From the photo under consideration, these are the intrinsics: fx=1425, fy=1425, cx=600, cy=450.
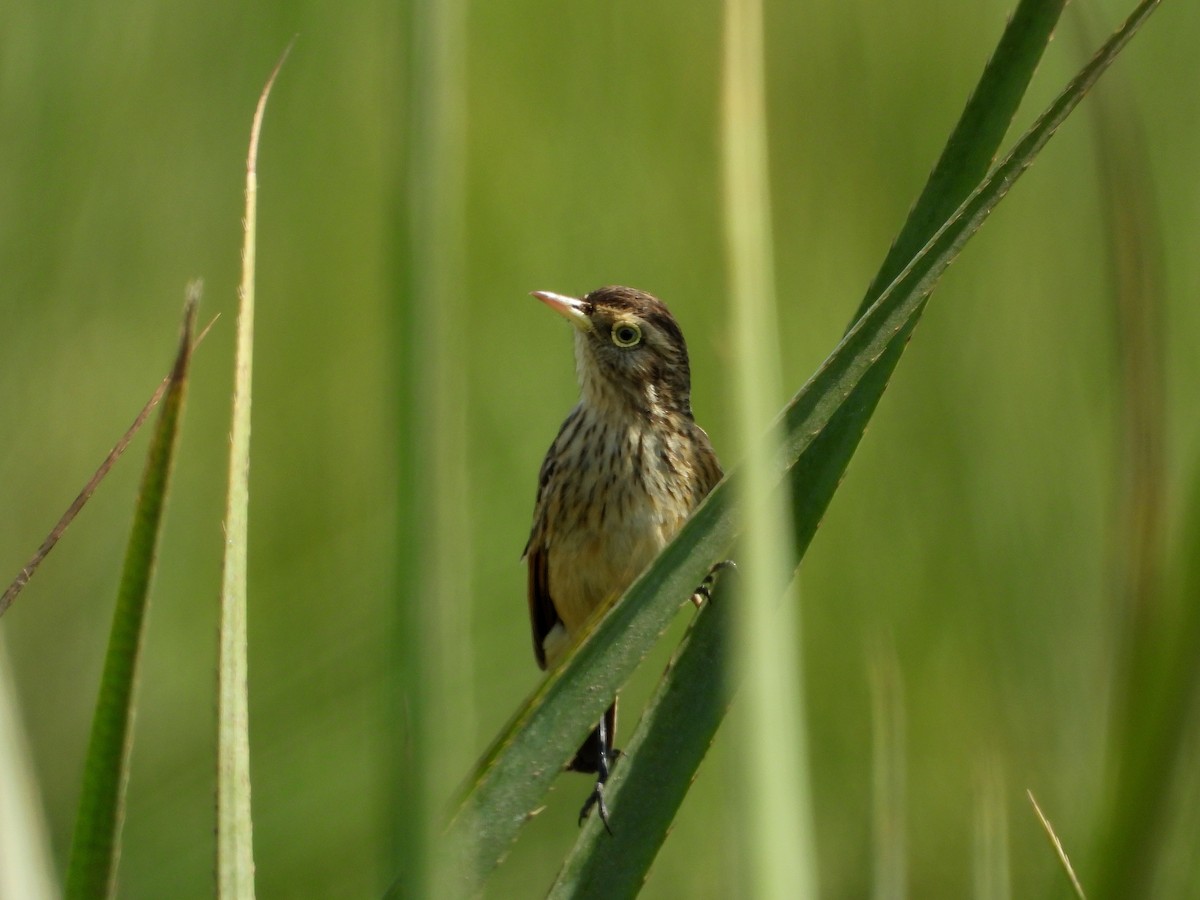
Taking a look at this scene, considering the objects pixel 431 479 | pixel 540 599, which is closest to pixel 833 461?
pixel 431 479

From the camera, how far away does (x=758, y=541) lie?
884 mm

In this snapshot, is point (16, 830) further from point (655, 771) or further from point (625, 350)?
point (625, 350)

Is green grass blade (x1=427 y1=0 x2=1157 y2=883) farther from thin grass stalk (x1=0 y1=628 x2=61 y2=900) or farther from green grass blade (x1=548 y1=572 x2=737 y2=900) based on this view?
thin grass stalk (x1=0 y1=628 x2=61 y2=900)

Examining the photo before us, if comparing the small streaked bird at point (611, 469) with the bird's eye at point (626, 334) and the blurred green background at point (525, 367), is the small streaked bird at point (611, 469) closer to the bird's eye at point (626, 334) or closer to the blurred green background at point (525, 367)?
the bird's eye at point (626, 334)

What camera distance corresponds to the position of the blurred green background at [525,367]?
3996mm

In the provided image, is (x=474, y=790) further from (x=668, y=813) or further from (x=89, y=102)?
(x=89, y=102)

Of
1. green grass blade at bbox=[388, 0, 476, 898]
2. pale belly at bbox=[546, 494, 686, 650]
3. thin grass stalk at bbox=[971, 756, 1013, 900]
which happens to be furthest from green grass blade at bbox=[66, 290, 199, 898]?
pale belly at bbox=[546, 494, 686, 650]

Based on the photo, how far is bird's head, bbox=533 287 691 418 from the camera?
3.53 m

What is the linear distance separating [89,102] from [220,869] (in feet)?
11.6

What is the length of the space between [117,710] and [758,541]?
1.40ft

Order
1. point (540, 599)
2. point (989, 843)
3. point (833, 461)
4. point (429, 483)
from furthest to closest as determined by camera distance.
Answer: point (540, 599), point (989, 843), point (833, 461), point (429, 483)

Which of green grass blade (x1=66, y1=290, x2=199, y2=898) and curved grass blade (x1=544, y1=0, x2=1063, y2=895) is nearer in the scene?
green grass blade (x1=66, y1=290, x2=199, y2=898)

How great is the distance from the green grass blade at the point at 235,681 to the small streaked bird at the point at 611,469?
228 cm

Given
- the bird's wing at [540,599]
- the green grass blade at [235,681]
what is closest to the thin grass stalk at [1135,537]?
the green grass blade at [235,681]
